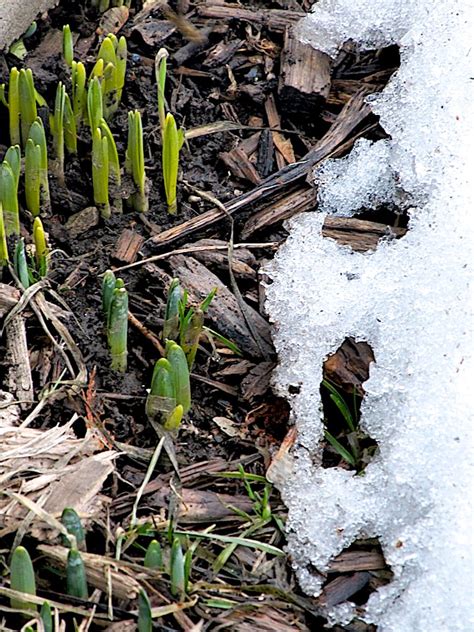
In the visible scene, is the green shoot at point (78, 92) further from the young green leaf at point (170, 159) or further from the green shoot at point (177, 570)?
the green shoot at point (177, 570)

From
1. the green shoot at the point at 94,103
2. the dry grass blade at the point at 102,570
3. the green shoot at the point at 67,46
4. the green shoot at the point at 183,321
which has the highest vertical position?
the green shoot at the point at 67,46

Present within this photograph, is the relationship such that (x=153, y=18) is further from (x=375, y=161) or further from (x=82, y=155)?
(x=375, y=161)

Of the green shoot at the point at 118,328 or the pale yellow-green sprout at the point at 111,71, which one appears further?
the pale yellow-green sprout at the point at 111,71

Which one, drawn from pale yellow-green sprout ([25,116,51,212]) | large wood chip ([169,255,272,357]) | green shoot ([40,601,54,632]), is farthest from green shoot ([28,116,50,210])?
green shoot ([40,601,54,632])

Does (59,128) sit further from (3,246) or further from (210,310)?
(210,310)

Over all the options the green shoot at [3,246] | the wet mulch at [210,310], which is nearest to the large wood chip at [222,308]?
the wet mulch at [210,310]

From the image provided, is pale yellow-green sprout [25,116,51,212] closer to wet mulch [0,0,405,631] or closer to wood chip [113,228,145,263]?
wet mulch [0,0,405,631]
